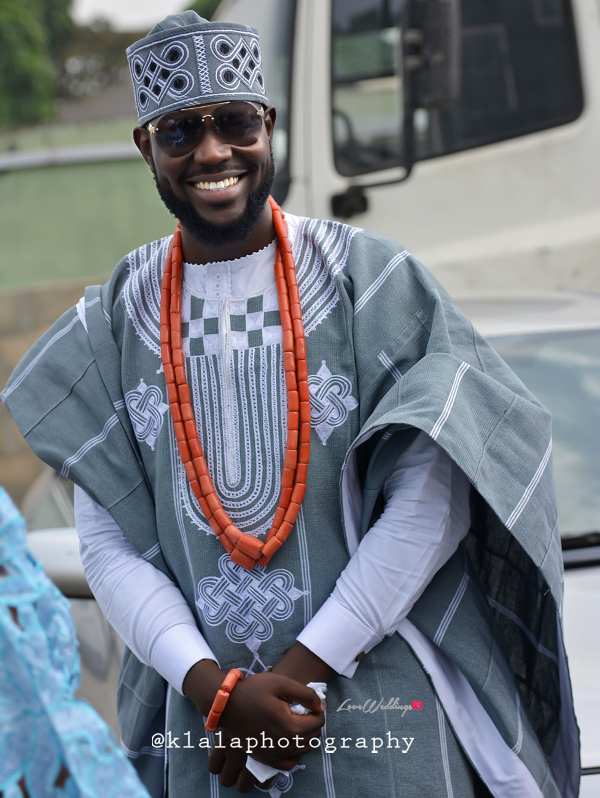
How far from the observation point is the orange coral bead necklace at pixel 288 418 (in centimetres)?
163

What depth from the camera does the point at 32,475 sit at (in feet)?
28.3

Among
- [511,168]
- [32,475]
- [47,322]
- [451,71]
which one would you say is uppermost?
[451,71]

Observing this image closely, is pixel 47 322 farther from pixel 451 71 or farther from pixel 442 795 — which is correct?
pixel 442 795

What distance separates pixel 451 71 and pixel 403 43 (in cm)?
27

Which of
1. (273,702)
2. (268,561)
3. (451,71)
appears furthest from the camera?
(451,71)

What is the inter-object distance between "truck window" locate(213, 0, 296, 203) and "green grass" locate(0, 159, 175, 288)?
24.2 feet

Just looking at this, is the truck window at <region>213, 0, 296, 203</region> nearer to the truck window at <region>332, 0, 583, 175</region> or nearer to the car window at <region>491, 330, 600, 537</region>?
the truck window at <region>332, 0, 583, 175</region>

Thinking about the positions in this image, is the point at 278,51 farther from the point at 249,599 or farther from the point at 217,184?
the point at 249,599

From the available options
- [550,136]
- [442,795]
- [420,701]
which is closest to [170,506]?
[420,701]

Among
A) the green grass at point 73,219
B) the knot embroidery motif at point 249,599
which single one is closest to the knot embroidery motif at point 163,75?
the knot embroidery motif at point 249,599

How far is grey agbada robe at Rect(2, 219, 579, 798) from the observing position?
1.60 metres

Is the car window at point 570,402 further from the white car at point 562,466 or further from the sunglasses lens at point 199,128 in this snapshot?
the sunglasses lens at point 199,128

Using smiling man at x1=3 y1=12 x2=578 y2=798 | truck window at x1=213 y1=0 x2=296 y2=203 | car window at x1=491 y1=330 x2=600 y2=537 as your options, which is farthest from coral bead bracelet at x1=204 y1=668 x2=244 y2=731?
truck window at x1=213 y1=0 x2=296 y2=203

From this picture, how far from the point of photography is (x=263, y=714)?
1.52 meters
